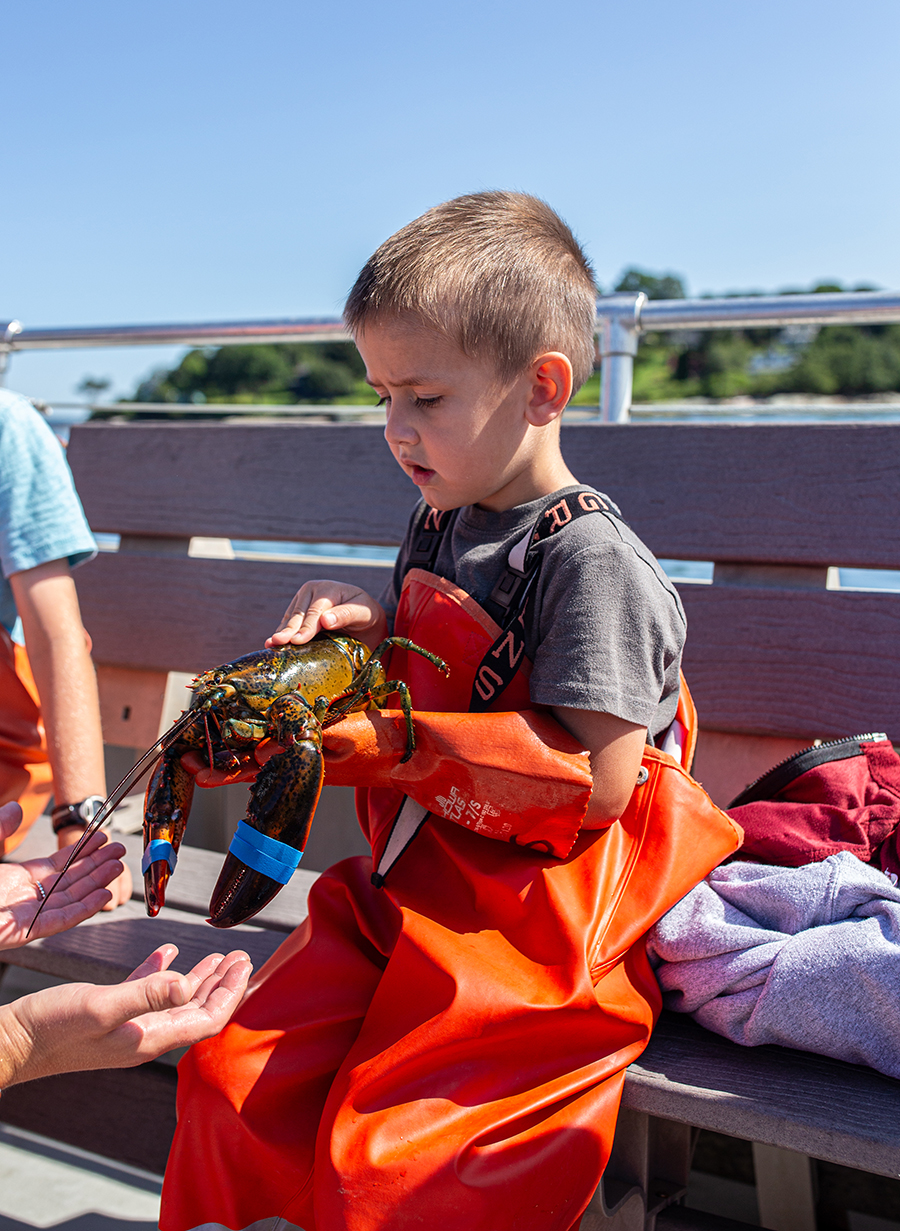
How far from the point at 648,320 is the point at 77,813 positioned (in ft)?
5.58

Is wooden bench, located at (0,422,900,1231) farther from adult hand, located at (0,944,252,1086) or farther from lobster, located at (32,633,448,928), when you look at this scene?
lobster, located at (32,633,448,928)

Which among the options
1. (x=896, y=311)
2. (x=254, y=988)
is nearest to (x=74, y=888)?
(x=254, y=988)

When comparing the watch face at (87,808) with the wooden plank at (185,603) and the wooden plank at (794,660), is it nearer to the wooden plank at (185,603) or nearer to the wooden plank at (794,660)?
the wooden plank at (185,603)

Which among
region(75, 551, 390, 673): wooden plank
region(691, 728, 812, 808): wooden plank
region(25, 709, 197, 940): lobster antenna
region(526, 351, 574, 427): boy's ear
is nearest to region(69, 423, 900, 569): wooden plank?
region(75, 551, 390, 673): wooden plank

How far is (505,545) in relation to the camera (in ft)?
4.85

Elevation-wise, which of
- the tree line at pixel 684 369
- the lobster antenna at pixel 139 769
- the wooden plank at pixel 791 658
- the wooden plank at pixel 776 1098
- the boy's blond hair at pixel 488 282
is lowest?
the tree line at pixel 684 369

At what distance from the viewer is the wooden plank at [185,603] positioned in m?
2.46

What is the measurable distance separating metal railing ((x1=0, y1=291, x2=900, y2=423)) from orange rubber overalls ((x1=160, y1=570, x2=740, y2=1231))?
1060 mm

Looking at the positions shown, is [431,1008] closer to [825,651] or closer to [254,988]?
[254,988]

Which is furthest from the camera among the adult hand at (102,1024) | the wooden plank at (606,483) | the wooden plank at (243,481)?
the wooden plank at (243,481)

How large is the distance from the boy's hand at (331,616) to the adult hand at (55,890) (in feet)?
1.70

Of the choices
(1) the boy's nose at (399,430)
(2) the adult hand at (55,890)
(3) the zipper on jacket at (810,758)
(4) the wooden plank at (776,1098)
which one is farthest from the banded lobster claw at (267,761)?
(3) the zipper on jacket at (810,758)

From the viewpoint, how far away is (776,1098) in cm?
118

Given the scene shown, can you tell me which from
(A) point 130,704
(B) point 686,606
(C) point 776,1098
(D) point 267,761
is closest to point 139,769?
(D) point 267,761
